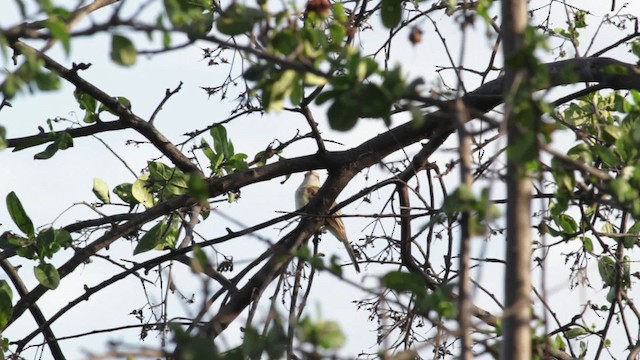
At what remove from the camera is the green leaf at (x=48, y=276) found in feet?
11.1

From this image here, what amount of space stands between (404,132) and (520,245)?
2.09 m

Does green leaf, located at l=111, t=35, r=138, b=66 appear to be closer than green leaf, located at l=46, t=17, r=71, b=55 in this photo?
No

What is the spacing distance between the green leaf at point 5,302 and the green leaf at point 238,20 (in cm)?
193

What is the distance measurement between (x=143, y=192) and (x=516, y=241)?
237 cm

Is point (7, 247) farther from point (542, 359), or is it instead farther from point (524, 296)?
point (524, 296)

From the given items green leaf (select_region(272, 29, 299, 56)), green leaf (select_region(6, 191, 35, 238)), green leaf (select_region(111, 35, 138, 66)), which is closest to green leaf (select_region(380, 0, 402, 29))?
green leaf (select_region(272, 29, 299, 56))

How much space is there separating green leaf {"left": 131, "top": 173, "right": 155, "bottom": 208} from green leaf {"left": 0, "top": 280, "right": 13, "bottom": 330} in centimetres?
60

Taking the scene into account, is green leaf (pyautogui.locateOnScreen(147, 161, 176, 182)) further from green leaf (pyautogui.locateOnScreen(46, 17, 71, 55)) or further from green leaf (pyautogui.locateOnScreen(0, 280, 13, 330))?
green leaf (pyautogui.locateOnScreen(46, 17, 71, 55))

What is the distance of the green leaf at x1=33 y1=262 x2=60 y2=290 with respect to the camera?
338 centimetres

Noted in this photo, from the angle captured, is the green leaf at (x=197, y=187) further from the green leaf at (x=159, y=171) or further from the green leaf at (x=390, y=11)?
the green leaf at (x=159, y=171)

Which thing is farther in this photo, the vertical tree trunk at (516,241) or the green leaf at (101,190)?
the green leaf at (101,190)

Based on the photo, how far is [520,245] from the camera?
5.67ft

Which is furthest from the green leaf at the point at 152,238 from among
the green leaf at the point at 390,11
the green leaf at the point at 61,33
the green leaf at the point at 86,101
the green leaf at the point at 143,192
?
the green leaf at the point at 61,33

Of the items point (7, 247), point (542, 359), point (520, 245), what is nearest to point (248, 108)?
point (7, 247)
